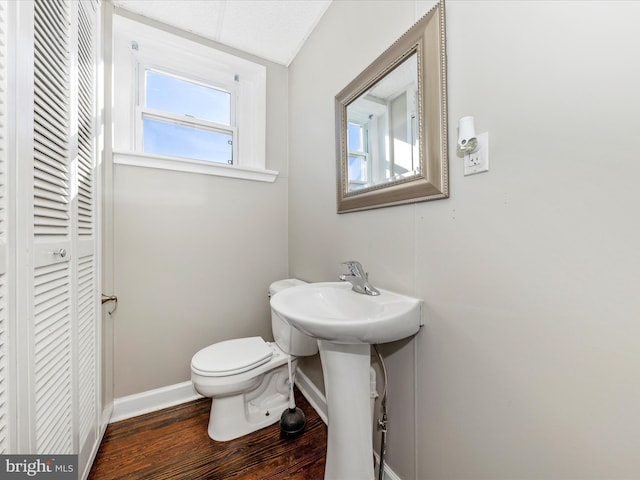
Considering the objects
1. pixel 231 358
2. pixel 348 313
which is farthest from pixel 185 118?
pixel 348 313

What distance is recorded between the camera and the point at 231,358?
138 centimetres

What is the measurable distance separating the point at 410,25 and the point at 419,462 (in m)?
1.67

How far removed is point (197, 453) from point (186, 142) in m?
1.85

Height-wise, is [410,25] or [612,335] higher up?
[410,25]

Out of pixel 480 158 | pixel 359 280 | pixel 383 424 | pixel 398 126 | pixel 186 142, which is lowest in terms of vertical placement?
pixel 383 424

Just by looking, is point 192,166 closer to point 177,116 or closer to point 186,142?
point 186,142

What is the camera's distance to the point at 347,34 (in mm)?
1328

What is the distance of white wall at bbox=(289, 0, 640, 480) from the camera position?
1.72 ft

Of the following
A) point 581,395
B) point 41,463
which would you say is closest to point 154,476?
point 41,463

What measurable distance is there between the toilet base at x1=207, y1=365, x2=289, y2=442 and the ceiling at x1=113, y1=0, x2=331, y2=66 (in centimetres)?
214

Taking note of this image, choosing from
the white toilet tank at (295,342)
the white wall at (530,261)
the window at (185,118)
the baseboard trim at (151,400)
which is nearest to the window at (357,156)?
the white wall at (530,261)

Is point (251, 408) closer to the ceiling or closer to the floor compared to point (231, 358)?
closer to the floor

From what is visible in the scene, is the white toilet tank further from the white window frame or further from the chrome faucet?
the white window frame

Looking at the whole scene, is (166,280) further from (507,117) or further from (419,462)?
(507,117)
